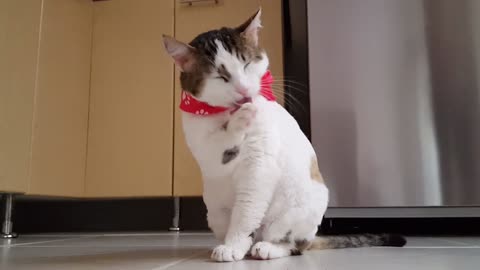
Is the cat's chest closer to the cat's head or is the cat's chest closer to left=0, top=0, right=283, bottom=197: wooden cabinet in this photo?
the cat's head

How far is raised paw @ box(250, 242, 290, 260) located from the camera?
796 mm

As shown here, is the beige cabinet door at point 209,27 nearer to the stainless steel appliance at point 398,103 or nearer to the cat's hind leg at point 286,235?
the stainless steel appliance at point 398,103

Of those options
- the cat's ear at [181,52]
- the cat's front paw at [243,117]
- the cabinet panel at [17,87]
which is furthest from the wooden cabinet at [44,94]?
the cat's front paw at [243,117]

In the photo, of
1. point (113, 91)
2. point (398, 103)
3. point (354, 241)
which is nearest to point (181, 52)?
point (354, 241)

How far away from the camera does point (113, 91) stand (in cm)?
188

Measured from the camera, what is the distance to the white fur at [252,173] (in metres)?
0.80

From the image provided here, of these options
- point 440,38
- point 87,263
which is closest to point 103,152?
point 87,263

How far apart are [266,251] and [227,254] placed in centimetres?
8

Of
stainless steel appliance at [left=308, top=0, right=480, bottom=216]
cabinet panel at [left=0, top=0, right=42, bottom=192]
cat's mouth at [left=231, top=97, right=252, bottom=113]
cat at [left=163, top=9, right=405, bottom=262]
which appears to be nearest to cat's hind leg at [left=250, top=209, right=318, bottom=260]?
cat at [left=163, top=9, right=405, bottom=262]

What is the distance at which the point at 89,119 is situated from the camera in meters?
1.88

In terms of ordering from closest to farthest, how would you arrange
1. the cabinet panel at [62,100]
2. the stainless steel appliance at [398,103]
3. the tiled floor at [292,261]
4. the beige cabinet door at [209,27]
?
1. the tiled floor at [292,261]
2. the stainless steel appliance at [398,103]
3. the cabinet panel at [62,100]
4. the beige cabinet door at [209,27]

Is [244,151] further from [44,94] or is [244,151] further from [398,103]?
[44,94]

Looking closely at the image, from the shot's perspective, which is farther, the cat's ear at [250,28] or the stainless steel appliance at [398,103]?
the stainless steel appliance at [398,103]

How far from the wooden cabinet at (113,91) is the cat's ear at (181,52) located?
905 mm
